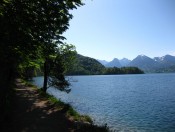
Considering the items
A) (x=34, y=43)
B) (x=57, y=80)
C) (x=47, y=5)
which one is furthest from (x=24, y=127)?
(x=57, y=80)

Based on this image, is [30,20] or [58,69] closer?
[30,20]

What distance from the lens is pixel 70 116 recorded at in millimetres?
19828

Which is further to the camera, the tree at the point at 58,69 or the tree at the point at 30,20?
the tree at the point at 58,69

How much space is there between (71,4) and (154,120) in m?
25.8

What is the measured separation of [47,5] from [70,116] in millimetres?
11238

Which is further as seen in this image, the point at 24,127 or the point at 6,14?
the point at 24,127

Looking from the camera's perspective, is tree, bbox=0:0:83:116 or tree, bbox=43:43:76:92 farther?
tree, bbox=43:43:76:92

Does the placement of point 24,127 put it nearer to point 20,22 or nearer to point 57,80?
point 20,22

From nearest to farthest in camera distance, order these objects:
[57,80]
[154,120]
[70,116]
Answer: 1. [70,116]
2. [154,120]
3. [57,80]

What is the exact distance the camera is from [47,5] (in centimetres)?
1159

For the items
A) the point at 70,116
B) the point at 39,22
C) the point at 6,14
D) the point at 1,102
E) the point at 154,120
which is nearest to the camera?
the point at 6,14

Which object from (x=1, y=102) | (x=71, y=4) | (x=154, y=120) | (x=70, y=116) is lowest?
(x=154, y=120)

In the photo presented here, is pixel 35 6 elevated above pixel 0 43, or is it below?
above

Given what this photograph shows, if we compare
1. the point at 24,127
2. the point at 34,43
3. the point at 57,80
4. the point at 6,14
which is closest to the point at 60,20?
the point at 34,43
